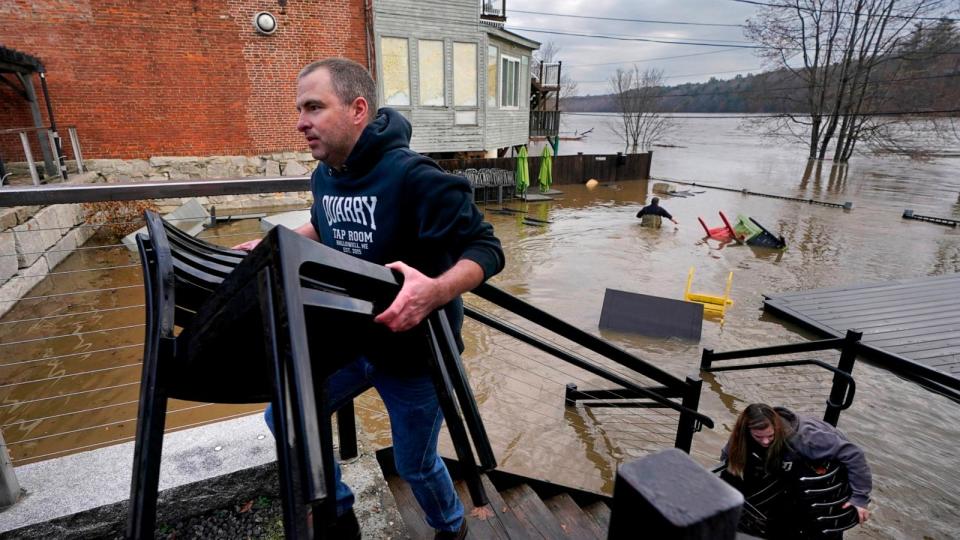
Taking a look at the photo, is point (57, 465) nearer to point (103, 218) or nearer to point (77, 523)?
point (77, 523)

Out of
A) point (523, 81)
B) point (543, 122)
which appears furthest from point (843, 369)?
point (543, 122)

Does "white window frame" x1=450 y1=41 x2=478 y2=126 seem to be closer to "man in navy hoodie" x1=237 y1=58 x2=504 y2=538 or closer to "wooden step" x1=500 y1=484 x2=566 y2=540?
"wooden step" x1=500 y1=484 x2=566 y2=540

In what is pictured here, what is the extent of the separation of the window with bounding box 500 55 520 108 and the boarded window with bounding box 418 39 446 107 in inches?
125

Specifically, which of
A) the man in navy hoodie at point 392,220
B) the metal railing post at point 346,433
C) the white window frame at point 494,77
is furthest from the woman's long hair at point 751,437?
the white window frame at point 494,77

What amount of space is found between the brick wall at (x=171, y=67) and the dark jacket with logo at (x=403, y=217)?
1299 centimetres

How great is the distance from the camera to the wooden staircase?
2234 mm

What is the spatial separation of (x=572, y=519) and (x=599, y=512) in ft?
0.93

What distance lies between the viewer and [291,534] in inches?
24.2

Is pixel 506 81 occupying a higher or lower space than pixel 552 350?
higher

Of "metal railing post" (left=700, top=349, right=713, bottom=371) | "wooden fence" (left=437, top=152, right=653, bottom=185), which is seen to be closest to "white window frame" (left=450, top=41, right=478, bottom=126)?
"wooden fence" (left=437, top=152, right=653, bottom=185)

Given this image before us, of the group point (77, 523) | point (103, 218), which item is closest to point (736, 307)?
point (77, 523)

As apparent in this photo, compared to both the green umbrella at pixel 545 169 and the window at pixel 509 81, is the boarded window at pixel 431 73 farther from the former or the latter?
the green umbrella at pixel 545 169

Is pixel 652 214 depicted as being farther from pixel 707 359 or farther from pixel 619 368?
pixel 707 359

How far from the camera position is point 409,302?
1075 mm
